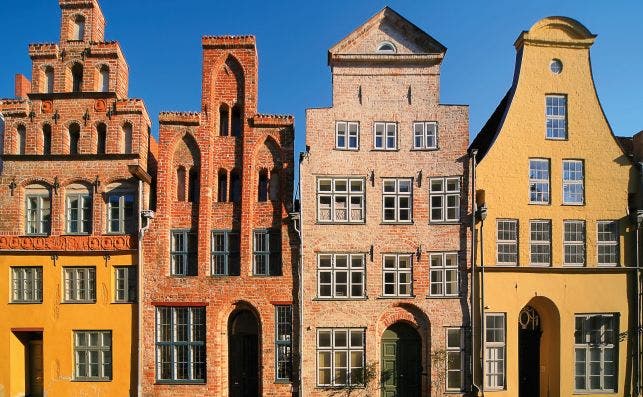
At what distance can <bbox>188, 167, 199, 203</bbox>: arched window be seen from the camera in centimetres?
1902

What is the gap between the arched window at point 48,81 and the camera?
1919 cm

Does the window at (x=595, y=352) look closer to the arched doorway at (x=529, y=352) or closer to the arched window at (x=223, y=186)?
the arched doorway at (x=529, y=352)

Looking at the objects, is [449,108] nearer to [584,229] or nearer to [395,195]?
[395,195]

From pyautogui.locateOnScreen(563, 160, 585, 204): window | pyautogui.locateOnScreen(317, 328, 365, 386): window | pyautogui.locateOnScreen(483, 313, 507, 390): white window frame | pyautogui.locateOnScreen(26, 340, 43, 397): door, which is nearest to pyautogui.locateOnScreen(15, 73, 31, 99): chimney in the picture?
pyautogui.locateOnScreen(26, 340, 43, 397): door

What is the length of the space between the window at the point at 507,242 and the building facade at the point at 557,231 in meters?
0.04

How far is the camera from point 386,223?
18516mm

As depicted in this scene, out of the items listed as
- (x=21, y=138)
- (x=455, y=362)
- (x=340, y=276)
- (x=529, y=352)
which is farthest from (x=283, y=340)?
(x=21, y=138)

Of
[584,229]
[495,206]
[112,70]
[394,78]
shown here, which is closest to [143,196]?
[112,70]

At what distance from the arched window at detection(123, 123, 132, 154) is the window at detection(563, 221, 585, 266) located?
17.8 meters

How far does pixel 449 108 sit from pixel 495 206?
433cm

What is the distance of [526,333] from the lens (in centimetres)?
1991

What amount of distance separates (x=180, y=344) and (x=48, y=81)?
1201cm

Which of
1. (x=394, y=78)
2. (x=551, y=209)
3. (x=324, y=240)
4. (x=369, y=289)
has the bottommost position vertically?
(x=369, y=289)

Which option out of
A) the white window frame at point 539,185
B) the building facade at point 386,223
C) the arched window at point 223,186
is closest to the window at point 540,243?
the white window frame at point 539,185
